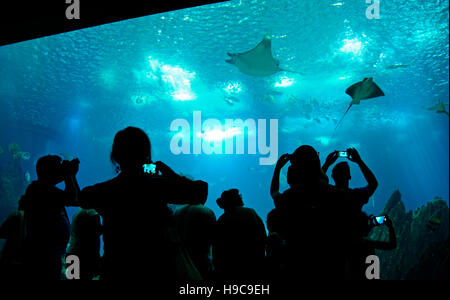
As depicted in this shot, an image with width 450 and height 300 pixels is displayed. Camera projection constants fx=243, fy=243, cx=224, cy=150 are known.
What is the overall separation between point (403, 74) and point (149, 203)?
20.3 m

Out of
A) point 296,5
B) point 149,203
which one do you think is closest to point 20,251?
point 149,203

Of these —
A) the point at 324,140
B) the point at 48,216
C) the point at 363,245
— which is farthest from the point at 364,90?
the point at 324,140

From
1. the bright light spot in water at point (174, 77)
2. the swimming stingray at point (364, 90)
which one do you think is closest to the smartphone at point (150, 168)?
the swimming stingray at point (364, 90)

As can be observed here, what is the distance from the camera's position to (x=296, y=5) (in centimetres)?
985

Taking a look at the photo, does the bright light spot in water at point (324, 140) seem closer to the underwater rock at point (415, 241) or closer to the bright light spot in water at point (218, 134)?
the bright light spot in water at point (218, 134)

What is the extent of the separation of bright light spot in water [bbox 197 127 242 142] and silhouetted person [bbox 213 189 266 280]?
2361 cm

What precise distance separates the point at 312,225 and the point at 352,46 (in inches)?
565

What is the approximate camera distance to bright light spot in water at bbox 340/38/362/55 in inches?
497

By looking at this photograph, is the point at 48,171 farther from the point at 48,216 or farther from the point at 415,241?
the point at 415,241

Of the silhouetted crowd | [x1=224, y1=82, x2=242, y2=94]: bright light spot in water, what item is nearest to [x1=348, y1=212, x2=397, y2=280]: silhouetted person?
the silhouetted crowd

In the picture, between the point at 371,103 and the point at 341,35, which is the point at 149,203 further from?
the point at 371,103

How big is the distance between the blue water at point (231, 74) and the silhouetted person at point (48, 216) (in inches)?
376

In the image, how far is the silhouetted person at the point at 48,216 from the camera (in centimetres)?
197

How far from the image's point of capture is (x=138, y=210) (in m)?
1.35
